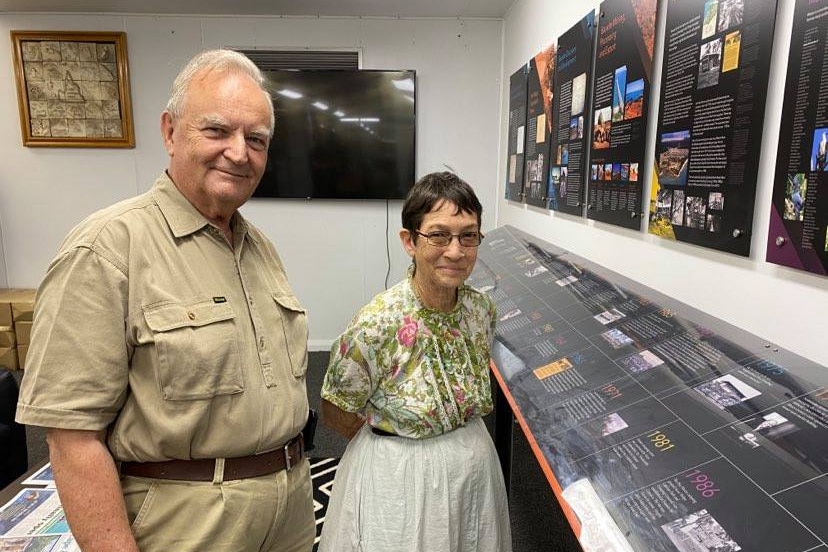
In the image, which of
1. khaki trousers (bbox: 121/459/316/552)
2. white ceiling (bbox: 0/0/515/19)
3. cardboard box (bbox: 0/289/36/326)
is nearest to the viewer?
khaki trousers (bbox: 121/459/316/552)

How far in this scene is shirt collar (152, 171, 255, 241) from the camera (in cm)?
98

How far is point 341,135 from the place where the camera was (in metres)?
4.34

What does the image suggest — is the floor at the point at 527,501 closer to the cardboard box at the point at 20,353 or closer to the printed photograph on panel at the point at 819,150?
the cardboard box at the point at 20,353

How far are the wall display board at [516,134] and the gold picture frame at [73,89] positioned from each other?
3187mm

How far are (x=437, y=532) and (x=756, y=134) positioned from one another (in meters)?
1.19

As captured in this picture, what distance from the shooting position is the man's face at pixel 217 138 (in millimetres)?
955

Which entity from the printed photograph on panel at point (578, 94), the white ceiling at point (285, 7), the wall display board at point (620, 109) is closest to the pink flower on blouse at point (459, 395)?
the wall display board at point (620, 109)

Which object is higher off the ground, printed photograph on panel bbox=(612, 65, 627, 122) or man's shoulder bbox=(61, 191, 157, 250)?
printed photograph on panel bbox=(612, 65, 627, 122)

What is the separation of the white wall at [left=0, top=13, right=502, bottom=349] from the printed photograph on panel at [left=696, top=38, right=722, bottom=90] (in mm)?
3137

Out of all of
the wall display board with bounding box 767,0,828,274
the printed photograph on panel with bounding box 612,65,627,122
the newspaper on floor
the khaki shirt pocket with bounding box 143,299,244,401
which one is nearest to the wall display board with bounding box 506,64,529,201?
the printed photograph on panel with bounding box 612,65,627,122

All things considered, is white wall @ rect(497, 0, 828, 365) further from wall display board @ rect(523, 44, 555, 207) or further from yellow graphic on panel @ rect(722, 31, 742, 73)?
wall display board @ rect(523, 44, 555, 207)

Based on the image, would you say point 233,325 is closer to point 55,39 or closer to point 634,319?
point 634,319

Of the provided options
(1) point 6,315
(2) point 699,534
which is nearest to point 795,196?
(2) point 699,534

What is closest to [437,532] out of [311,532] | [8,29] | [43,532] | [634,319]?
[311,532]
